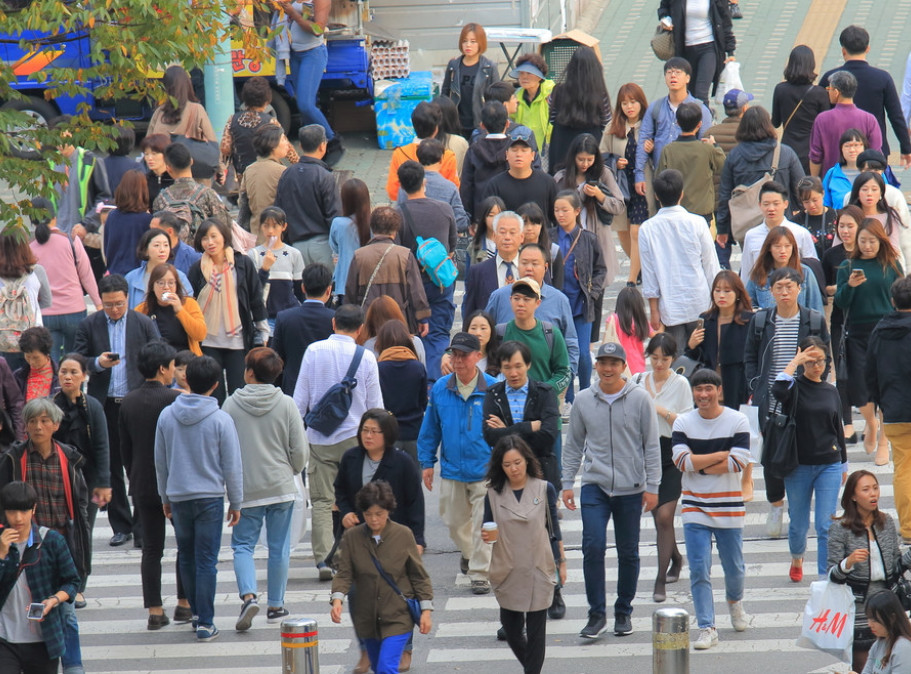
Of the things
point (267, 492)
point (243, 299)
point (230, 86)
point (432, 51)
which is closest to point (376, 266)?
point (243, 299)

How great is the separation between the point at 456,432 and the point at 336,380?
0.88 m

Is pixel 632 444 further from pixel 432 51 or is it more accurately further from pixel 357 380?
pixel 432 51

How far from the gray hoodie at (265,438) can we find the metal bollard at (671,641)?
285 cm

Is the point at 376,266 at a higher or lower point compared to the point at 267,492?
higher

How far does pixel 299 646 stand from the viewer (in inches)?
287

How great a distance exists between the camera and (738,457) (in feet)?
28.2

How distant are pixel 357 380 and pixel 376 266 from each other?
5.67 ft

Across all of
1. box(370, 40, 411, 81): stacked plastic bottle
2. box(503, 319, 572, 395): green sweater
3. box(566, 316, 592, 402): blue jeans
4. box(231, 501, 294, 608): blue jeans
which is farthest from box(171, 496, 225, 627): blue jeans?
box(370, 40, 411, 81): stacked plastic bottle

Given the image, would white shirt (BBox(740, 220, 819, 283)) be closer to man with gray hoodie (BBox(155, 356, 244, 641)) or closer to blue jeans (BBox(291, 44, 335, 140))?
man with gray hoodie (BBox(155, 356, 244, 641))

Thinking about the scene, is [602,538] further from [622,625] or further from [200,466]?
[200,466]

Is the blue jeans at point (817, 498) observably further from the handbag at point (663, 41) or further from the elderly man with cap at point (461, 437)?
the handbag at point (663, 41)

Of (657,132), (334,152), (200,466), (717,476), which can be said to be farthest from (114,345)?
(334,152)

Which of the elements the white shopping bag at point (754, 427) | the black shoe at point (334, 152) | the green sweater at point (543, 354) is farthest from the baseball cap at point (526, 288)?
the black shoe at point (334, 152)

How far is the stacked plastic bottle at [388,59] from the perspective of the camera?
19656 mm
